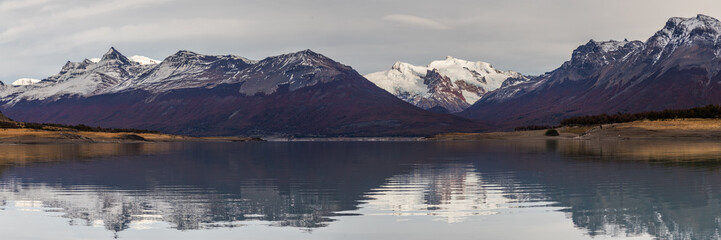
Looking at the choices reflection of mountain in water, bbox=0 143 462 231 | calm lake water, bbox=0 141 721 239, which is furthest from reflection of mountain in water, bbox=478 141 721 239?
reflection of mountain in water, bbox=0 143 462 231

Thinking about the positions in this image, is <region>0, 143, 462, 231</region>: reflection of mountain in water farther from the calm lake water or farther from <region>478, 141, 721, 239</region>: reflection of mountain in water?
<region>478, 141, 721, 239</region>: reflection of mountain in water

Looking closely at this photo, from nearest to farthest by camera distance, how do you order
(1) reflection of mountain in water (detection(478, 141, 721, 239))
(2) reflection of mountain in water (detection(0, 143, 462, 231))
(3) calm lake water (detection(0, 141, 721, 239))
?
1. (3) calm lake water (detection(0, 141, 721, 239))
2. (1) reflection of mountain in water (detection(478, 141, 721, 239))
3. (2) reflection of mountain in water (detection(0, 143, 462, 231))

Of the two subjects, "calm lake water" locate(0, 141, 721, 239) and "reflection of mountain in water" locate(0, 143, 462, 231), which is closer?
"calm lake water" locate(0, 141, 721, 239)

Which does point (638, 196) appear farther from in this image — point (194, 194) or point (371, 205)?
point (194, 194)

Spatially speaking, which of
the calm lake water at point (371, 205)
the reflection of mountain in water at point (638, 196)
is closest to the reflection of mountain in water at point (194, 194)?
the calm lake water at point (371, 205)

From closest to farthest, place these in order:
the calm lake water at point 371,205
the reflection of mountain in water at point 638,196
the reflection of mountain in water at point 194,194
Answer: the calm lake water at point 371,205 → the reflection of mountain in water at point 638,196 → the reflection of mountain in water at point 194,194

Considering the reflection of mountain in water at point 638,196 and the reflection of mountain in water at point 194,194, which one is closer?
the reflection of mountain in water at point 638,196

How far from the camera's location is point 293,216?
43500 millimetres

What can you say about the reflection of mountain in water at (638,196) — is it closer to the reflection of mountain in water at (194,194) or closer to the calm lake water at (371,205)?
the calm lake water at (371,205)

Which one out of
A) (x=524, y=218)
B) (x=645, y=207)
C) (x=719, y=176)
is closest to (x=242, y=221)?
(x=524, y=218)

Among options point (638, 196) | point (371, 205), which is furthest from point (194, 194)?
point (638, 196)

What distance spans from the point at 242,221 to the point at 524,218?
16.4 m

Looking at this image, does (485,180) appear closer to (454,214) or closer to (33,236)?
(454,214)

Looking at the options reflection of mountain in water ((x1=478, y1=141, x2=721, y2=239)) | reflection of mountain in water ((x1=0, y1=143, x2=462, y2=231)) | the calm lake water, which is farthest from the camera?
reflection of mountain in water ((x1=0, y1=143, x2=462, y2=231))
